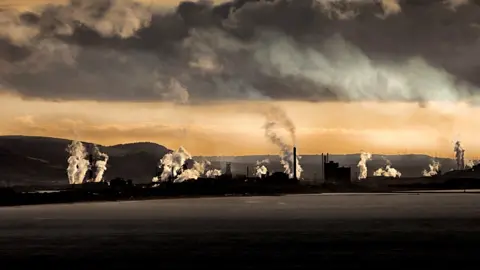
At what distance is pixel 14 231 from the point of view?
133 meters

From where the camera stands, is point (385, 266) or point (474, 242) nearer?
point (385, 266)

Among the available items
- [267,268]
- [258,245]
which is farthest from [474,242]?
[267,268]

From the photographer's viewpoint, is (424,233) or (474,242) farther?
(424,233)

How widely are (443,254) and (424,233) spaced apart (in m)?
37.5

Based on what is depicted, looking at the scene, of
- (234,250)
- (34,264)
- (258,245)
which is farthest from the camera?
(258,245)

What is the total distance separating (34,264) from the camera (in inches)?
2982

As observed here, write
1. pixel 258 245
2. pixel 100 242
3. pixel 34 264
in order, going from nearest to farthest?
1. pixel 34 264
2. pixel 258 245
3. pixel 100 242

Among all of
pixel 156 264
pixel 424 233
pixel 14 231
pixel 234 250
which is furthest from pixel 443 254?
pixel 14 231

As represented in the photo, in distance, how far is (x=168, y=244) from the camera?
101438 mm

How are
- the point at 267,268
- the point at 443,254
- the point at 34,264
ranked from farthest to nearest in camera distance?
the point at 443,254 → the point at 34,264 → the point at 267,268

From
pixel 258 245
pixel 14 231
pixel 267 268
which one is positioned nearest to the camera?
pixel 267 268

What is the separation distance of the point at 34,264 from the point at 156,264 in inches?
413

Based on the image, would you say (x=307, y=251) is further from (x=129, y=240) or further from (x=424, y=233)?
(x=424, y=233)

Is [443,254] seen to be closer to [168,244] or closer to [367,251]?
[367,251]
